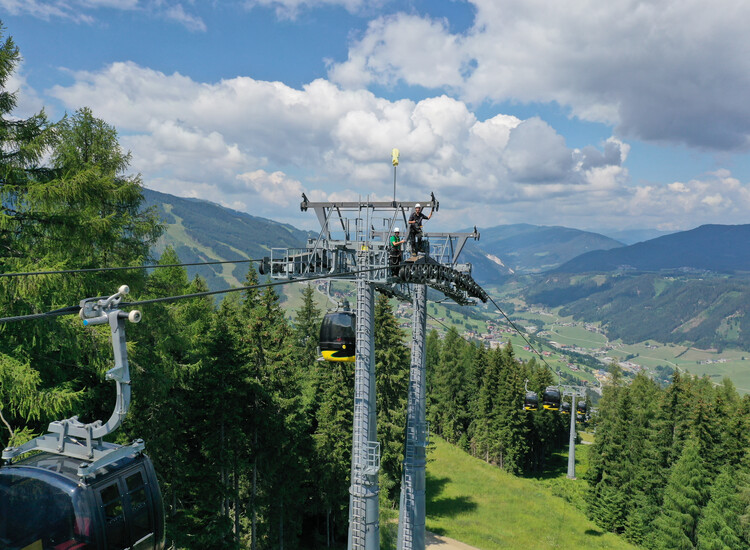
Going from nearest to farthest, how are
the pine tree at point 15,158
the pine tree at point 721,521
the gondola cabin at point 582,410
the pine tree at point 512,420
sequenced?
the pine tree at point 15,158, the pine tree at point 721,521, the gondola cabin at point 582,410, the pine tree at point 512,420

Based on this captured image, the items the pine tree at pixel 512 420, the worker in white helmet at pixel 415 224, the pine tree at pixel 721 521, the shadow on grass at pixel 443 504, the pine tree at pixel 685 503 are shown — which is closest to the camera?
the worker in white helmet at pixel 415 224

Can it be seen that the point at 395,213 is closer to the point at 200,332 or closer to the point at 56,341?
the point at 56,341

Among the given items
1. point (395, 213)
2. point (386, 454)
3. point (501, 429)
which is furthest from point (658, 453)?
point (395, 213)

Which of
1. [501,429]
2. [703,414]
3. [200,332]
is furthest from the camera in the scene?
[501,429]

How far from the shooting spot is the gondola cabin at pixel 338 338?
42.7 feet

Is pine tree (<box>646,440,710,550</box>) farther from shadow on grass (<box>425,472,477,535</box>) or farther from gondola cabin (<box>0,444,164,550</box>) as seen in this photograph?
gondola cabin (<box>0,444,164,550</box>)

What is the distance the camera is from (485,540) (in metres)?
33.2

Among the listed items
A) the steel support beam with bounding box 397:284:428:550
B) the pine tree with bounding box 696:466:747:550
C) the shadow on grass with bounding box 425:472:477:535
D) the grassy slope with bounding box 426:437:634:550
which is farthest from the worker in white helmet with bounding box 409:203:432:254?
the shadow on grass with bounding box 425:472:477:535

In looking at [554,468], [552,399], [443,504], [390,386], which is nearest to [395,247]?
[390,386]

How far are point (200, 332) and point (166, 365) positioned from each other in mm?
10042

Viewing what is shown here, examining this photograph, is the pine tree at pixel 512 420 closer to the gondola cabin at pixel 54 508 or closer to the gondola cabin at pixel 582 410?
the gondola cabin at pixel 582 410

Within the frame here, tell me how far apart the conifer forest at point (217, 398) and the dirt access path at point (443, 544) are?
4150 mm

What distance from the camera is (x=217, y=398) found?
19.3m

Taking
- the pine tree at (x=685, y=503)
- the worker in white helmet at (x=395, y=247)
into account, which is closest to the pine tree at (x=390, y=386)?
the worker in white helmet at (x=395, y=247)
